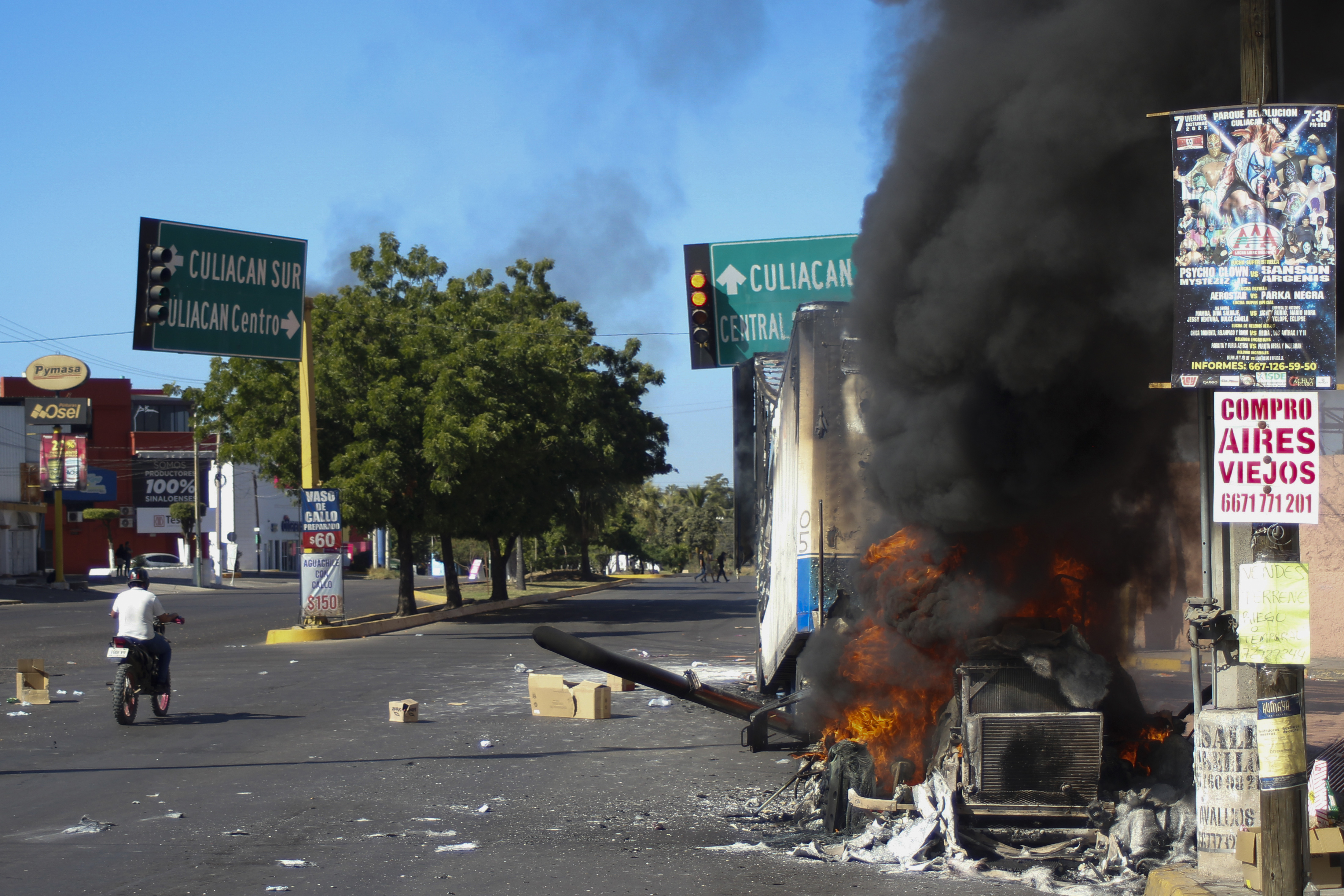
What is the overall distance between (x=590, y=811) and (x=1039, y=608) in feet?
10.4

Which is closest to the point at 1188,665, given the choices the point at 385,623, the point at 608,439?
the point at 385,623

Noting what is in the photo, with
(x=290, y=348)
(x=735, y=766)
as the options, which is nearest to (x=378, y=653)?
Answer: (x=290, y=348)

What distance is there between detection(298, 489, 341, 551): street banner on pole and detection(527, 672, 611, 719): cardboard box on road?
11100 millimetres

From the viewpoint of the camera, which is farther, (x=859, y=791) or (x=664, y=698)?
(x=664, y=698)

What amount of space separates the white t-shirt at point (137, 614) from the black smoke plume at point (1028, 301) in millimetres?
7506

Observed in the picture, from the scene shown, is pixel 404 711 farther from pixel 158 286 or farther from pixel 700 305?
pixel 158 286

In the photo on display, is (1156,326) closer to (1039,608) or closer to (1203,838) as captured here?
(1039,608)

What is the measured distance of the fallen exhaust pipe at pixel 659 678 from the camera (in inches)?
330

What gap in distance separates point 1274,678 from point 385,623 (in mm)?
21892

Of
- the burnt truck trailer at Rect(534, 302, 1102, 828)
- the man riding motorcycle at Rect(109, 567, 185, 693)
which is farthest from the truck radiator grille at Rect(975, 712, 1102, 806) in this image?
the man riding motorcycle at Rect(109, 567, 185, 693)

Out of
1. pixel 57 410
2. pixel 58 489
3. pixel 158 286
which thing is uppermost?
pixel 57 410

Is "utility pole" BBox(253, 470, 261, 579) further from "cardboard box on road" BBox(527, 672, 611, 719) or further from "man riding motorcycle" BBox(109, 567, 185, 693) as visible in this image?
"cardboard box on road" BBox(527, 672, 611, 719)

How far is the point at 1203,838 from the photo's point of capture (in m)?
5.65

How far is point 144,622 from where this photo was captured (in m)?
12.2
